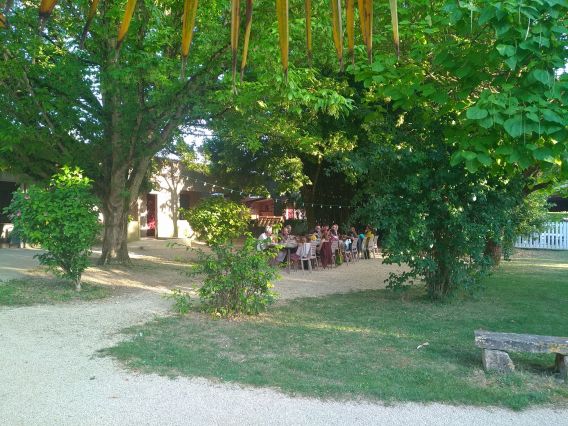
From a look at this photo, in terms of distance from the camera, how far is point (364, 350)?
591cm

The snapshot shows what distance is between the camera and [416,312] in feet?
27.9

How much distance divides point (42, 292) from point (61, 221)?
1.37 metres

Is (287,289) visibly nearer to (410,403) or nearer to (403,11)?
(403,11)

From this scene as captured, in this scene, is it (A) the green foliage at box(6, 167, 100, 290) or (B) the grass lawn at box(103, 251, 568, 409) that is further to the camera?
(A) the green foliage at box(6, 167, 100, 290)

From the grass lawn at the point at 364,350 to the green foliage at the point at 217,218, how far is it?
6524 mm

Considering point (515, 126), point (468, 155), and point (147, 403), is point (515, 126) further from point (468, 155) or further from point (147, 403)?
point (147, 403)

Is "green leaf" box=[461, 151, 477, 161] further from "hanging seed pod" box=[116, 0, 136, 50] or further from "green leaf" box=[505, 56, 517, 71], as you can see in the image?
"hanging seed pod" box=[116, 0, 136, 50]

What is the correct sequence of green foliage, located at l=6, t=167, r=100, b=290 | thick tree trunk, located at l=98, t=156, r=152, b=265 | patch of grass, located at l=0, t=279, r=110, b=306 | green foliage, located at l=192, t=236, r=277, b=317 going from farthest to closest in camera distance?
thick tree trunk, located at l=98, t=156, r=152, b=265, green foliage, located at l=6, t=167, r=100, b=290, patch of grass, located at l=0, t=279, r=110, b=306, green foliage, located at l=192, t=236, r=277, b=317

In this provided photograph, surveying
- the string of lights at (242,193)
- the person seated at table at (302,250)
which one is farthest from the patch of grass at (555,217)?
the person seated at table at (302,250)

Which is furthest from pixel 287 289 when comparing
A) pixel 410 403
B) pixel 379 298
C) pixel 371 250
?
pixel 371 250

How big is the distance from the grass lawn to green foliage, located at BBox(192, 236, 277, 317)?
0.88ft

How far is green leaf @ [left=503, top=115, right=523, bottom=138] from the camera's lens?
436 cm

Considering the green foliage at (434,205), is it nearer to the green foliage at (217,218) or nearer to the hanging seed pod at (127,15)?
the green foliage at (217,218)

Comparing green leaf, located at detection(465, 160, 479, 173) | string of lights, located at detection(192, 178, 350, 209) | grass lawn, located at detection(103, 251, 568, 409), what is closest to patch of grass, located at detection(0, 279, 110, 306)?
grass lawn, located at detection(103, 251, 568, 409)
